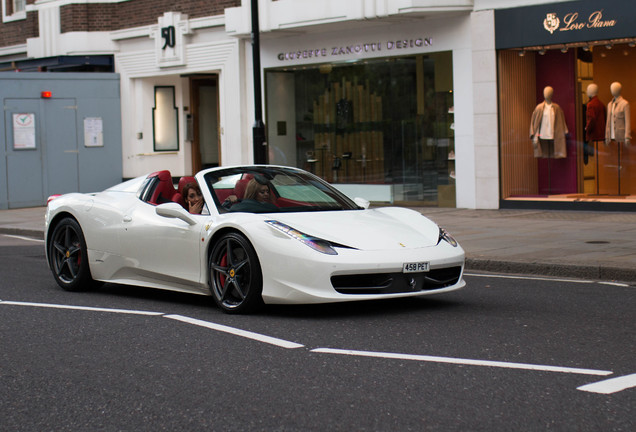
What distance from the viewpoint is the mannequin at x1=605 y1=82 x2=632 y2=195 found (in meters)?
17.8

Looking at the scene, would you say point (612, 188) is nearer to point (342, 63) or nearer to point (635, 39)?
point (635, 39)

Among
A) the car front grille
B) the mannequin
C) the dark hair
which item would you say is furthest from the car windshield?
the mannequin

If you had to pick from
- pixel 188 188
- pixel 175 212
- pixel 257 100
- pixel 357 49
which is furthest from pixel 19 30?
pixel 175 212

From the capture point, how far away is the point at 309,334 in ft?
23.2

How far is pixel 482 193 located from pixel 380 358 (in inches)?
524

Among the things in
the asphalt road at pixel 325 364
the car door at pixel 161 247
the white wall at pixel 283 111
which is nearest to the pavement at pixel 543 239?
the asphalt road at pixel 325 364

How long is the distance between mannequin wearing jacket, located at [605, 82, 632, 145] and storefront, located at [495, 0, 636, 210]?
2 centimetres

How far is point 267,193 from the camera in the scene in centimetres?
862

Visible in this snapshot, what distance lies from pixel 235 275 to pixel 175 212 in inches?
36.6

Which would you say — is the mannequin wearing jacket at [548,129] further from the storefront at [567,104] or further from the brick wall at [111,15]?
the brick wall at [111,15]

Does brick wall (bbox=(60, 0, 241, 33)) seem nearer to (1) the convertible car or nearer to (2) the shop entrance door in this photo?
(2) the shop entrance door

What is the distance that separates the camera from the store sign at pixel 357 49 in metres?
20.0

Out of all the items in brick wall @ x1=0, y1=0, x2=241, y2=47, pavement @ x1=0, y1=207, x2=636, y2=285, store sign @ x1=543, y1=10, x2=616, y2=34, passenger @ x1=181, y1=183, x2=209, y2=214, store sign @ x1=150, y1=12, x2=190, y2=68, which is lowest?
pavement @ x1=0, y1=207, x2=636, y2=285

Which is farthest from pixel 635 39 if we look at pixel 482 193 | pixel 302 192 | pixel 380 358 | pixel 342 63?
pixel 380 358
